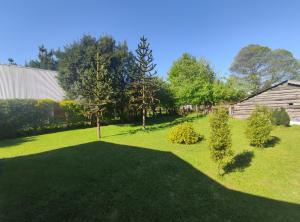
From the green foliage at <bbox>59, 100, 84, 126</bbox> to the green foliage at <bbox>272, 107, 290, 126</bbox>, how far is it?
1904 centimetres

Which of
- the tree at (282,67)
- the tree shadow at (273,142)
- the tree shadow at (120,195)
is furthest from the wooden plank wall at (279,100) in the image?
the tree at (282,67)

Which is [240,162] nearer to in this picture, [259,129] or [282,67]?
[259,129]

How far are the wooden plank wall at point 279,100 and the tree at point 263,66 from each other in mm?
23139

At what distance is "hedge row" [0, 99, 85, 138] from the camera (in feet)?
57.2

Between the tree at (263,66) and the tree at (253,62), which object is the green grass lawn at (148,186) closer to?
the tree at (263,66)

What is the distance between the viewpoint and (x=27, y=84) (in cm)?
2736

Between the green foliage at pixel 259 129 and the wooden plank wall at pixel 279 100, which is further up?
the wooden plank wall at pixel 279 100

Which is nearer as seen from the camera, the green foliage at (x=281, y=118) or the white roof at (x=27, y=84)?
the green foliage at (x=281, y=118)

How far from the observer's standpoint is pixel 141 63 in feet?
71.4

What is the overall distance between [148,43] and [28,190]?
18.0 metres

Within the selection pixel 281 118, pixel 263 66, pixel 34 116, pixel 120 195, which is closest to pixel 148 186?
pixel 120 195

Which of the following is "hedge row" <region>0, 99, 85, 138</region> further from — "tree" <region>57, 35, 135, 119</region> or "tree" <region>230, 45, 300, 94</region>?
"tree" <region>230, 45, 300, 94</region>

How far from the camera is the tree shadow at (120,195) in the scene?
224 inches

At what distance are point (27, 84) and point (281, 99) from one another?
2972 cm
